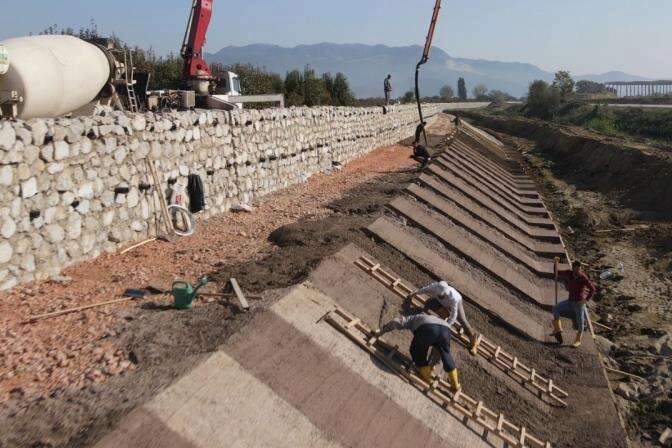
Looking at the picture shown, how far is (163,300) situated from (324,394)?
2.48 m

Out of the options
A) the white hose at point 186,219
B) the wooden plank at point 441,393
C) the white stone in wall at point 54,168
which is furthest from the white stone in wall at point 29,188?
the wooden plank at point 441,393

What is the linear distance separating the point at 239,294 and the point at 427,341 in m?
2.39

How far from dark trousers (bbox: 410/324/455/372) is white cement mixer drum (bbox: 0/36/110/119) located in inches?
281

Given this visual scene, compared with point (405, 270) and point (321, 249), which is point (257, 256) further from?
point (405, 270)

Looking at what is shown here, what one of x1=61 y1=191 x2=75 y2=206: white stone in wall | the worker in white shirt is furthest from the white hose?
the worker in white shirt

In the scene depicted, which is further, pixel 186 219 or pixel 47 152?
pixel 186 219

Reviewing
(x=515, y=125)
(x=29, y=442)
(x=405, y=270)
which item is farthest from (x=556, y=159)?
(x=29, y=442)

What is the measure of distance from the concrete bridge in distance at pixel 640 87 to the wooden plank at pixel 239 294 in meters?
122

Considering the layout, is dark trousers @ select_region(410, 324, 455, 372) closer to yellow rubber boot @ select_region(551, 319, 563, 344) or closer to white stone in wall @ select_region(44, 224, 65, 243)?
yellow rubber boot @ select_region(551, 319, 563, 344)

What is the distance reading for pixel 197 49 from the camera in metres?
20.5

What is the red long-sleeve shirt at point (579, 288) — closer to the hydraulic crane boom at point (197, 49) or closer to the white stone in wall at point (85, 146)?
the white stone in wall at point (85, 146)

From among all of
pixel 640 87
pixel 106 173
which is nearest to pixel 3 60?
pixel 106 173

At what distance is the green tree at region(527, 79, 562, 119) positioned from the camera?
7269cm

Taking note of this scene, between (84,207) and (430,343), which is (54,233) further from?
(430,343)
